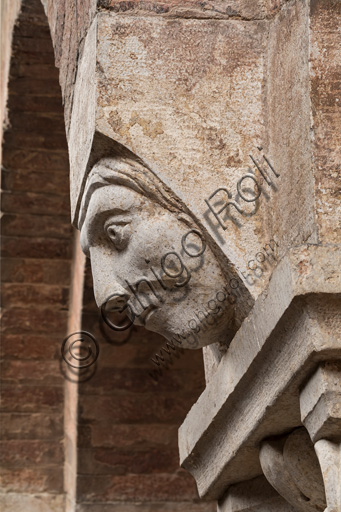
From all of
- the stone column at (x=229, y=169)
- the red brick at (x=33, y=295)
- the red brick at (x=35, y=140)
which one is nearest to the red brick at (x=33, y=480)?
the red brick at (x=33, y=295)

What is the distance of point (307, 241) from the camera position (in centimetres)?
169

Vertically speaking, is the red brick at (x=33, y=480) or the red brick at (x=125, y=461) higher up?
the red brick at (x=125, y=461)

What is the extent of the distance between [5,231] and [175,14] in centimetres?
222

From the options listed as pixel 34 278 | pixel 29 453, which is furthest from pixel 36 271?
pixel 29 453

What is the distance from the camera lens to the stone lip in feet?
5.04

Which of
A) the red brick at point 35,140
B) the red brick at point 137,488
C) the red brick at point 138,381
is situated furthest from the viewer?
the red brick at point 35,140

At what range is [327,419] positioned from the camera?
5.15ft

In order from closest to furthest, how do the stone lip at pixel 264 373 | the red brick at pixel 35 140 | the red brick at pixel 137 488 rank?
the stone lip at pixel 264 373 → the red brick at pixel 137 488 → the red brick at pixel 35 140

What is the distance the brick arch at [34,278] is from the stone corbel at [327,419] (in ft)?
8.02

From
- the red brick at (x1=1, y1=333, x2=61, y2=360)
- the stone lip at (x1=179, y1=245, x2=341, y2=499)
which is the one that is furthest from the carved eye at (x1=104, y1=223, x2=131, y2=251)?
the red brick at (x1=1, y1=333, x2=61, y2=360)

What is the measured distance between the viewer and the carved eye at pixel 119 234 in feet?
6.25

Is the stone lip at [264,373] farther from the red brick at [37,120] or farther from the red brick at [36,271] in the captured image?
the red brick at [37,120]

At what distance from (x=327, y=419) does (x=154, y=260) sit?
490 millimetres

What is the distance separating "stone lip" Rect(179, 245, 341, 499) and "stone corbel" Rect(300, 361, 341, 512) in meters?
0.03
